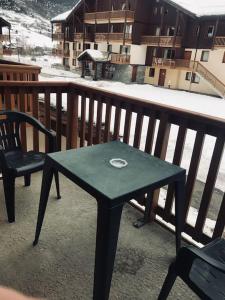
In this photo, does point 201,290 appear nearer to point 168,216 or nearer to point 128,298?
point 128,298

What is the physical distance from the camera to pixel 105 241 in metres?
1.30

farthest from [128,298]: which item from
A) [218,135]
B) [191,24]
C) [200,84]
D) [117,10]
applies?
[117,10]

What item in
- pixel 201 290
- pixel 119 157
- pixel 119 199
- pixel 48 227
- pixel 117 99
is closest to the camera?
pixel 201 290

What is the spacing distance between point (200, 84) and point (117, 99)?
18.8 meters

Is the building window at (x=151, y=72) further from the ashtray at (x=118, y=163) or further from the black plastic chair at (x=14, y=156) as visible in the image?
the ashtray at (x=118, y=163)

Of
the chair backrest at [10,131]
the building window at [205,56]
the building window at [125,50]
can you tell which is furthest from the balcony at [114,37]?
the chair backrest at [10,131]

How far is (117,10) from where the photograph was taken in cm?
2172

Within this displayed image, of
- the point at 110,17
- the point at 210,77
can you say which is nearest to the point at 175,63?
the point at 210,77

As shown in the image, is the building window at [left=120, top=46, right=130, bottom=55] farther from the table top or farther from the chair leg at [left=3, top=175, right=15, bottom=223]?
the table top

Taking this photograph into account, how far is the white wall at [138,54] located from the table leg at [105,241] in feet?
71.1

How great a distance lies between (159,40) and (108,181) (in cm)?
2097

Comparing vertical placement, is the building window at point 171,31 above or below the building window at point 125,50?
above

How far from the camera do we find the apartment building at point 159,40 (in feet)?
60.4

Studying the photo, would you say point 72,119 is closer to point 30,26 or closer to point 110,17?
point 110,17
